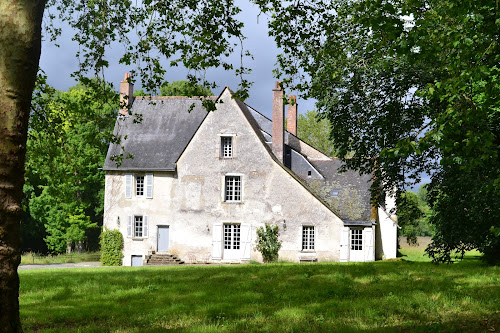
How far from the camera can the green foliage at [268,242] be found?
30938 mm

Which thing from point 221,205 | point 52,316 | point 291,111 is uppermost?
point 291,111

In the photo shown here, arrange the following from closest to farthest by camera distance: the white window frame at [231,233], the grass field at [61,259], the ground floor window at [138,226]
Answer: the white window frame at [231,233] < the ground floor window at [138,226] < the grass field at [61,259]

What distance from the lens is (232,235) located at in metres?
32.0

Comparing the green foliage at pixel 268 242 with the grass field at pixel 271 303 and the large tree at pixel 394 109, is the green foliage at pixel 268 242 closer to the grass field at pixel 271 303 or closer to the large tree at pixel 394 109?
the large tree at pixel 394 109

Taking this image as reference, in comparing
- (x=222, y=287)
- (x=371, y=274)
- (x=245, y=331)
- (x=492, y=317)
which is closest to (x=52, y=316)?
(x=245, y=331)

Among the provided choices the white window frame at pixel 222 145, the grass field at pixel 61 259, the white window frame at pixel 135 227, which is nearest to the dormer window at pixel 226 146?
the white window frame at pixel 222 145

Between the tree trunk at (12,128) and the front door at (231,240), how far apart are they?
2646cm

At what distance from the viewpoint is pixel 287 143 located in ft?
121

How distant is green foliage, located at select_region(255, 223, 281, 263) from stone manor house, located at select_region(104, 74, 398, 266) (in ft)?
0.97

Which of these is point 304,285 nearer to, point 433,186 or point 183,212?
point 433,186

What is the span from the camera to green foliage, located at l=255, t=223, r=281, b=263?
102 feet

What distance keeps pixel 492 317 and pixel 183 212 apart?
83.6 ft

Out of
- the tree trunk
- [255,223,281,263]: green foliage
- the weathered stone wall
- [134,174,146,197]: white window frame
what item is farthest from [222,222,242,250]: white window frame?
the tree trunk

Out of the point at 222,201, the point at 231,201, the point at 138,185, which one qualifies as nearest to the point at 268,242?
the point at 231,201
